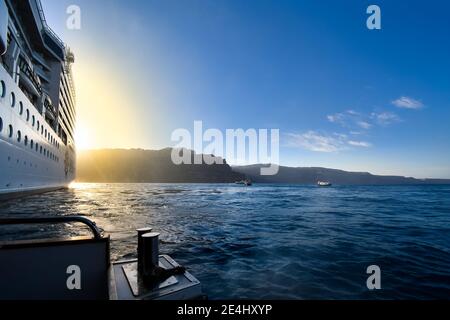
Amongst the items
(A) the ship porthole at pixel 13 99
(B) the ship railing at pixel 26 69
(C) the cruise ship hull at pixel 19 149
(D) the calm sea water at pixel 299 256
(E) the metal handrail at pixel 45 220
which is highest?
(B) the ship railing at pixel 26 69

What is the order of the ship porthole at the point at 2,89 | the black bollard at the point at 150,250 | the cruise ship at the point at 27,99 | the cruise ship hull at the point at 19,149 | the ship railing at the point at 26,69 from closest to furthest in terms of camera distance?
the black bollard at the point at 150,250 → the ship porthole at the point at 2,89 → the cruise ship hull at the point at 19,149 → the cruise ship at the point at 27,99 → the ship railing at the point at 26,69

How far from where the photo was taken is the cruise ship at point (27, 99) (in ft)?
53.1

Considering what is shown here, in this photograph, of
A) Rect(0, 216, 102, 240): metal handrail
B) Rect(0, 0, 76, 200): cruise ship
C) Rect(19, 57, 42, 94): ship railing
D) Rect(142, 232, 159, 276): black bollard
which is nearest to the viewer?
Rect(0, 216, 102, 240): metal handrail

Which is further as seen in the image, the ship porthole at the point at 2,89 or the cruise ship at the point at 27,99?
the cruise ship at the point at 27,99

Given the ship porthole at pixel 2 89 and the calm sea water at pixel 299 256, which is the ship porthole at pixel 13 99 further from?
the calm sea water at pixel 299 256

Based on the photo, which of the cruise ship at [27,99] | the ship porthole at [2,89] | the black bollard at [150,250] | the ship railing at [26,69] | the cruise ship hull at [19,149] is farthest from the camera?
the ship railing at [26,69]

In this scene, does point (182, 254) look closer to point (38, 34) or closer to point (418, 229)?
point (418, 229)

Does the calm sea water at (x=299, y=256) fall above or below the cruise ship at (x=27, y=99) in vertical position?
below

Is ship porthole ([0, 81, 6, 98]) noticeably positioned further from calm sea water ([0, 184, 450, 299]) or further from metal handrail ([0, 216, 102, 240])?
metal handrail ([0, 216, 102, 240])

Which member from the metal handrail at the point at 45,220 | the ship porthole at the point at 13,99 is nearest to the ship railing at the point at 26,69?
the ship porthole at the point at 13,99

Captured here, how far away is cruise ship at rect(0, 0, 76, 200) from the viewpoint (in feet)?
53.1

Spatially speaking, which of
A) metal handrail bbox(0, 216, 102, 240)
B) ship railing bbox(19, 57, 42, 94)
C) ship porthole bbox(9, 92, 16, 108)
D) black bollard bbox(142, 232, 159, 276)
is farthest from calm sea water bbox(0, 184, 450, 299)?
ship railing bbox(19, 57, 42, 94)

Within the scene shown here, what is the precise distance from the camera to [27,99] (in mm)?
20922
